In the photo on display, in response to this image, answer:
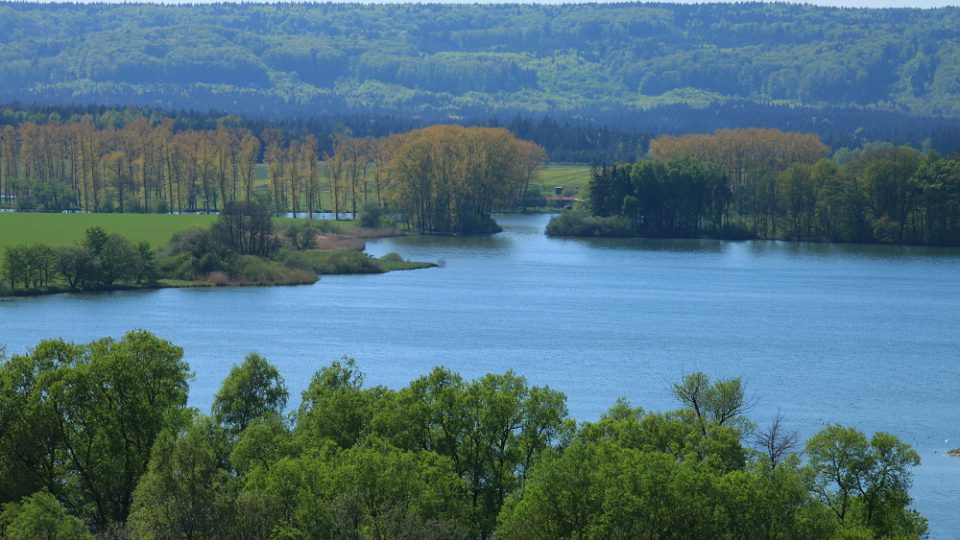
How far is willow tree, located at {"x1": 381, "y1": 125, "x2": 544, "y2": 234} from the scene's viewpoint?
105 meters

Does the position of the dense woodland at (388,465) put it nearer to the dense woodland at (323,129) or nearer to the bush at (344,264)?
the bush at (344,264)

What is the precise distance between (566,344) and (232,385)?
905 inches

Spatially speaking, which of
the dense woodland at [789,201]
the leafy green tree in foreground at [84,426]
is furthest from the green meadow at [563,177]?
the leafy green tree in foreground at [84,426]

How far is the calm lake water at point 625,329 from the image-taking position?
145 feet

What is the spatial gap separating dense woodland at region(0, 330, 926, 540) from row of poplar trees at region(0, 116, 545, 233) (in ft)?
234

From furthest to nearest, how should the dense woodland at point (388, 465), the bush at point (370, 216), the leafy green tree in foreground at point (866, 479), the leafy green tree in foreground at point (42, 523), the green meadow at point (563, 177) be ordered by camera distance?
the green meadow at point (563, 177)
the bush at point (370, 216)
the leafy green tree in foreground at point (866, 479)
the dense woodland at point (388, 465)
the leafy green tree in foreground at point (42, 523)

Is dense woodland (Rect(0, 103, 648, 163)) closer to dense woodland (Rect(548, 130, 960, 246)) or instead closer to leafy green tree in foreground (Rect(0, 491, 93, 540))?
dense woodland (Rect(548, 130, 960, 246))

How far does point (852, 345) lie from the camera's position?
183 ft

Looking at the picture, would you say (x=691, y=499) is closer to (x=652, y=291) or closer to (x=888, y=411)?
(x=888, y=411)

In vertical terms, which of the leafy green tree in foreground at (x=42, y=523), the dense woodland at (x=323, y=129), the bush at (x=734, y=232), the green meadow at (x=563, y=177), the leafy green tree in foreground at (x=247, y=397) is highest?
the dense woodland at (x=323, y=129)

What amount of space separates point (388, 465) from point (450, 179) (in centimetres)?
7937

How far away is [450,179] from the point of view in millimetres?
105062

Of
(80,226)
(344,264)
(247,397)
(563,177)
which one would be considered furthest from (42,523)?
(563,177)

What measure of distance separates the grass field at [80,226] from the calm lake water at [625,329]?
505 inches
